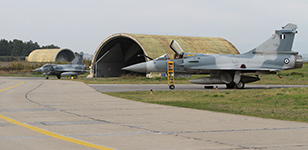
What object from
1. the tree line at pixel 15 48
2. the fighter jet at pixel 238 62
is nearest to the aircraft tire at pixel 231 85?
the fighter jet at pixel 238 62

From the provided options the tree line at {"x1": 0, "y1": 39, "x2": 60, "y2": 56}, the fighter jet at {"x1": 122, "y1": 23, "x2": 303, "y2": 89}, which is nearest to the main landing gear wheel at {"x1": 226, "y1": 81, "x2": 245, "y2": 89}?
the fighter jet at {"x1": 122, "y1": 23, "x2": 303, "y2": 89}

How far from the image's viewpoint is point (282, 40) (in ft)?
96.0

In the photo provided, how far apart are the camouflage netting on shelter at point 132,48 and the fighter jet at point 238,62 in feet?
74.3

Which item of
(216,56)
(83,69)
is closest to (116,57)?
(83,69)

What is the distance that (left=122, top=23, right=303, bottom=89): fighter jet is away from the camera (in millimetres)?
28594

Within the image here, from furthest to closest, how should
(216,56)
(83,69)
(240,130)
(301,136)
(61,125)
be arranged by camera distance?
(83,69) < (216,56) < (61,125) < (240,130) < (301,136)

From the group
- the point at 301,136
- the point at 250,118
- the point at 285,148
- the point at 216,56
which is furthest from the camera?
the point at 216,56

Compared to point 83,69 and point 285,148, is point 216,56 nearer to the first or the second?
point 285,148

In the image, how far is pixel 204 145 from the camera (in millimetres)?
7070

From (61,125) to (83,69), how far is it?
173ft

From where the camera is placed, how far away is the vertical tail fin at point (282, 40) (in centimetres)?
2912

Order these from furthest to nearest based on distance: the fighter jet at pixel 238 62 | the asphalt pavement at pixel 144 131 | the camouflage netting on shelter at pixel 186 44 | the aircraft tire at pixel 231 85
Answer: the camouflage netting on shelter at pixel 186 44
the aircraft tire at pixel 231 85
the fighter jet at pixel 238 62
the asphalt pavement at pixel 144 131

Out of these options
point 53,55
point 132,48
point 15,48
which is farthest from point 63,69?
point 15,48

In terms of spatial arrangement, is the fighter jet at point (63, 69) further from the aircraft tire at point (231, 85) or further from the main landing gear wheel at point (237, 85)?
the main landing gear wheel at point (237, 85)
